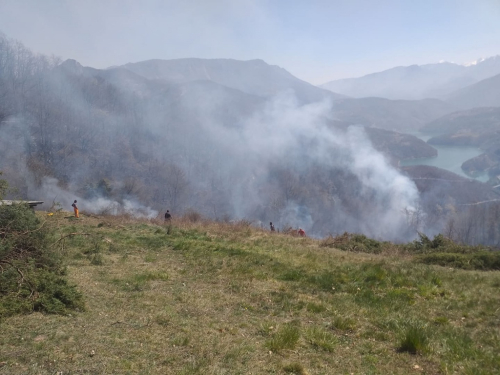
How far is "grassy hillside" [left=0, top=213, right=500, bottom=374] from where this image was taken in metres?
4.79

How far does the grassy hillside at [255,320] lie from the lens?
4.79 meters

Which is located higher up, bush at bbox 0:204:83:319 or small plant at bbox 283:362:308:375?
bush at bbox 0:204:83:319

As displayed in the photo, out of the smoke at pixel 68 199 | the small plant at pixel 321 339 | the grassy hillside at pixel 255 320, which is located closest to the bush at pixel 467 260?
the grassy hillside at pixel 255 320

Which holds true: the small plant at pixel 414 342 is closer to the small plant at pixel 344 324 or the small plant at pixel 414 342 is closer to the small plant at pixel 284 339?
the small plant at pixel 344 324

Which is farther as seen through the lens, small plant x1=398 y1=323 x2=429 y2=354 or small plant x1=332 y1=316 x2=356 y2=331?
small plant x1=332 y1=316 x2=356 y2=331

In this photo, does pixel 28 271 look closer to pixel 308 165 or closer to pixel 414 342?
pixel 414 342

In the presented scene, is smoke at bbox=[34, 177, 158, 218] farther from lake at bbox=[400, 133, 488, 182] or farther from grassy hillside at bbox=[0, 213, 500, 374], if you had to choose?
lake at bbox=[400, 133, 488, 182]

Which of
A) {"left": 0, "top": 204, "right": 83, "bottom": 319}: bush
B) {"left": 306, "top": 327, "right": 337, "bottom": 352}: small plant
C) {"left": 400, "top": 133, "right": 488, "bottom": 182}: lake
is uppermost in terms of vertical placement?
{"left": 400, "top": 133, "right": 488, "bottom": 182}: lake

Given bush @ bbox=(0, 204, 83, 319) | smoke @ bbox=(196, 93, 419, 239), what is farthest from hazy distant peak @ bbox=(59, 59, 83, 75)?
bush @ bbox=(0, 204, 83, 319)

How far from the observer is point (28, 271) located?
264 inches

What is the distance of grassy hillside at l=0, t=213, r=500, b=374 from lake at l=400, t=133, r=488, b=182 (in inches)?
5111

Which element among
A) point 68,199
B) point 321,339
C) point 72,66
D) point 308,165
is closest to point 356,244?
point 321,339

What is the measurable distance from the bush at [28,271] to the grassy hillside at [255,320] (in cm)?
33

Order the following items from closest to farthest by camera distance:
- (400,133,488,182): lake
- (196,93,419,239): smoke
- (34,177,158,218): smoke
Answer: (34,177,158,218): smoke < (196,93,419,239): smoke < (400,133,488,182): lake
